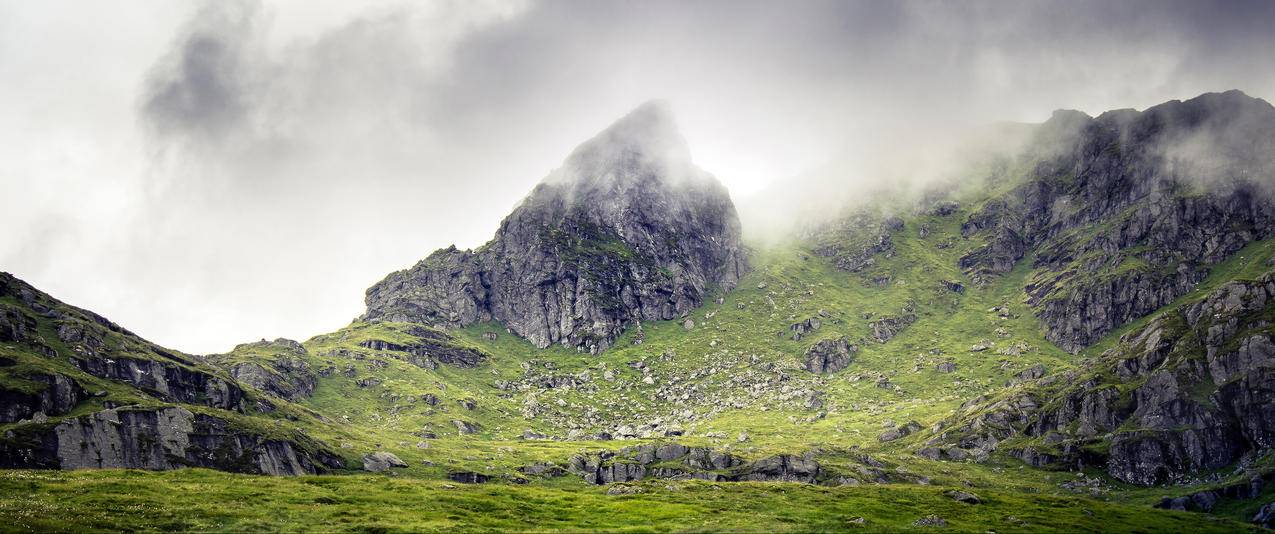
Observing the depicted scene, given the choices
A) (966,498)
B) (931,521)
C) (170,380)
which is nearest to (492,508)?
Answer: (931,521)

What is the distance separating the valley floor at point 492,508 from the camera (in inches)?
2312

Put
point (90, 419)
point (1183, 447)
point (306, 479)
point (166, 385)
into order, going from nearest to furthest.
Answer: point (306, 479) < point (90, 419) < point (1183, 447) < point (166, 385)

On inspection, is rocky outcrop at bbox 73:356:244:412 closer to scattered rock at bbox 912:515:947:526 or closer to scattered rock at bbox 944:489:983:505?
scattered rock at bbox 912:515:947:526

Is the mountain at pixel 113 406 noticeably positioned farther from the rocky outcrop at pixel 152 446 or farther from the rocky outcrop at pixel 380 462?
the rocky outcrop at pixel 380 462

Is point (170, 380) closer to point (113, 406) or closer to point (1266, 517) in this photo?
point (113, 406)

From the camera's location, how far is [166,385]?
15062cm

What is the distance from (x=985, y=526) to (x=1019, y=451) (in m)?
103

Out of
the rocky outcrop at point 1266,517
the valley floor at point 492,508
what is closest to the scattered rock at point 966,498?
the valley floor at point 492,508

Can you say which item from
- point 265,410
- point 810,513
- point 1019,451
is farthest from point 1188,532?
point 265,410

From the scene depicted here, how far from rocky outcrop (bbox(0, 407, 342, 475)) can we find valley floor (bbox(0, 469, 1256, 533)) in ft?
124

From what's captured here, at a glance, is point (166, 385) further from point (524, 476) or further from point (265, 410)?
point (524, 476)

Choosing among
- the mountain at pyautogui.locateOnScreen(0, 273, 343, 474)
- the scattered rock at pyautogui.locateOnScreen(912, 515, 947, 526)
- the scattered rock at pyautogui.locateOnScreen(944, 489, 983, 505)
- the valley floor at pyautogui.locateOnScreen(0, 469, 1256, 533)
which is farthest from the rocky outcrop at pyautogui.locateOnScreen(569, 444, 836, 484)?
the scattered rock at pyautogui.locateOnScreen(912, 515, 947, 526)

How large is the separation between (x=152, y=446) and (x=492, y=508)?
79.2 m

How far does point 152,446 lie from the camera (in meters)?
117
